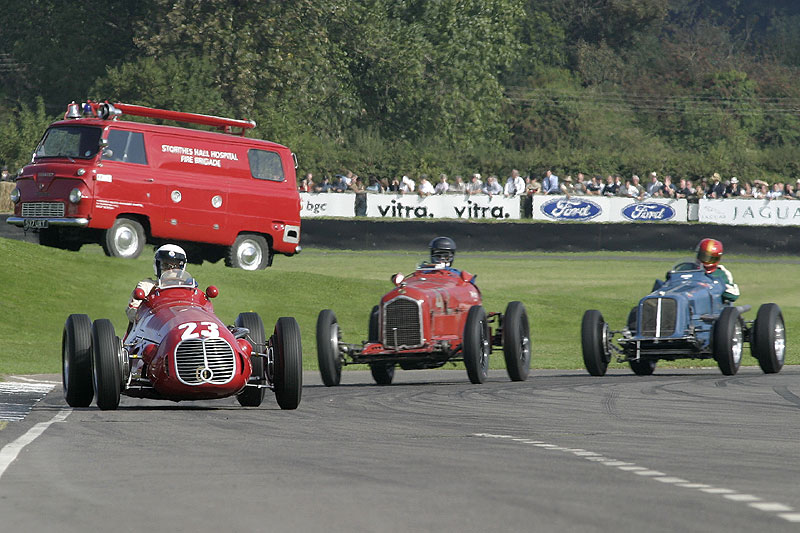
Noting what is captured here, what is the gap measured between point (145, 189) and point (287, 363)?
1304 centimetres

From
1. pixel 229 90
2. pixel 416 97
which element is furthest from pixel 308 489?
pixel 416 97

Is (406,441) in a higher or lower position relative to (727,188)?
lower

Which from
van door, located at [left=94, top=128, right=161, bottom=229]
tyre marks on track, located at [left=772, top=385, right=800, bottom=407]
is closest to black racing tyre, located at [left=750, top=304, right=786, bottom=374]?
tyre marks on track, located at [left=772, top=385, right=800, bottom=407]

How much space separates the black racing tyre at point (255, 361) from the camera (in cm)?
1252

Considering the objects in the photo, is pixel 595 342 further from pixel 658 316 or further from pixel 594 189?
pixel 594 189

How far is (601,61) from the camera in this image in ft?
300

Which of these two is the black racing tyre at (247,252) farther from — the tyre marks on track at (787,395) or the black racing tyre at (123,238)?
the tyre marks on track at (787,395)

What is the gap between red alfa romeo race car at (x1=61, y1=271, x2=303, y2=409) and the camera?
11.9m

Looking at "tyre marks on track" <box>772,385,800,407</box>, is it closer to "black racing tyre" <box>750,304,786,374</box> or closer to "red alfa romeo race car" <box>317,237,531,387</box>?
"black racing tyre" <box>750,304,786,374</box>

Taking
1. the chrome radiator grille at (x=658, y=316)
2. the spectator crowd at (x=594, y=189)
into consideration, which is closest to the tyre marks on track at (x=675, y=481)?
the chrome radiator grille at (x=658, y=316)

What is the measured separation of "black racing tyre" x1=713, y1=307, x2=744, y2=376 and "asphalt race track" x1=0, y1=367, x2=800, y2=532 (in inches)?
109

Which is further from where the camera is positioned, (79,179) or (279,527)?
(79,179)

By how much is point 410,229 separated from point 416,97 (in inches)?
1203

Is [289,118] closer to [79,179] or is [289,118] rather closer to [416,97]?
[416,97]
